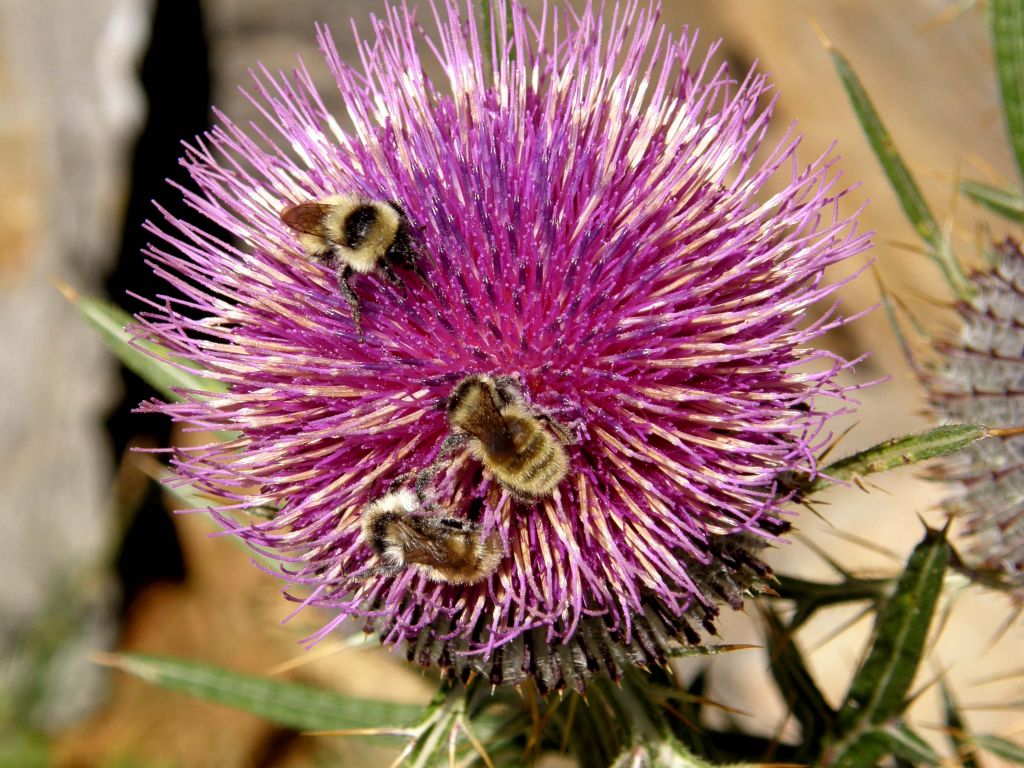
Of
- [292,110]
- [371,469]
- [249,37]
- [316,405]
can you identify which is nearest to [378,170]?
[292,110]

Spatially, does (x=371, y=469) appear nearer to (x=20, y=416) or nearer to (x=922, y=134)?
(x=922, y=134)

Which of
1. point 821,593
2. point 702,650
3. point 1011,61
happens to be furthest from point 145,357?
point 1011,61

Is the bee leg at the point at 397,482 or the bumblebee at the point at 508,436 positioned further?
the bee leg at the point at 397,482

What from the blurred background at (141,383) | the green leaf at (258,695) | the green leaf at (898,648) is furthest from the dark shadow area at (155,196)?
the green leaf at (898,648)

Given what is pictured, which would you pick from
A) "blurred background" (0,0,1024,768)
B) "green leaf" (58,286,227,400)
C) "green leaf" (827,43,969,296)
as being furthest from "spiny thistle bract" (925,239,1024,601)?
"blurred background" (0,0,1024,768)

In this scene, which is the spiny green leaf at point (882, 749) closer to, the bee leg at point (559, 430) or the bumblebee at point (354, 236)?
the bee leg at point (559, 430)
